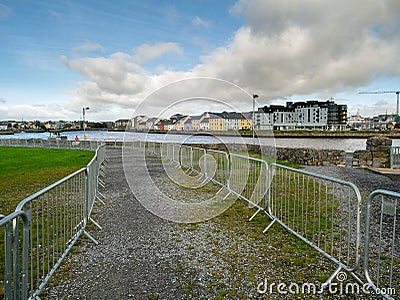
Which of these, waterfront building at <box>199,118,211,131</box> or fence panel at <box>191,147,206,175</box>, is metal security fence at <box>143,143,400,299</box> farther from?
waterfront building at <box>199,118,211,131</box>

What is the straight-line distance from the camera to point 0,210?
741cm

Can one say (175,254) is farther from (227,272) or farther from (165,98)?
(165,98)

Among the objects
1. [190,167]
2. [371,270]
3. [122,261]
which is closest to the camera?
[371,270]

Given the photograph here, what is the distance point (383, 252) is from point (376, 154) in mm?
13409

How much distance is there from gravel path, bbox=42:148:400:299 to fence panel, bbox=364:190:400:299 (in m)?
0.58

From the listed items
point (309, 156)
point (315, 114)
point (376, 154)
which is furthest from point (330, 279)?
point (315, 114)

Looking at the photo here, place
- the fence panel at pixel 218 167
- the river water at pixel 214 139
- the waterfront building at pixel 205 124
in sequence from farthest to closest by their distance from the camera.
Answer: the river water at pixel 214 139, the fence panel at pixel 218 167, the waterfront building at pixel 205 124

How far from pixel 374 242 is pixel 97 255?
4.66 m

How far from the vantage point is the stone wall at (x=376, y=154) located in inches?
637

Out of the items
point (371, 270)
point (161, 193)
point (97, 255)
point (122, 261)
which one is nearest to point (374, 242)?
point (371, 270)

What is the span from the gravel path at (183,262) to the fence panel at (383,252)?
58 centimetres

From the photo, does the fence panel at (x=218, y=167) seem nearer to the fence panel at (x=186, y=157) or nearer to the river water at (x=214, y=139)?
the river water at (x=214, y=139)

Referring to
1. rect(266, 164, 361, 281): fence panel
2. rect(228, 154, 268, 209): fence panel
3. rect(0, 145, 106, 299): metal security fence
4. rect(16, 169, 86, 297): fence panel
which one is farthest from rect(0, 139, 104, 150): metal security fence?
rect(266, 164, 361, 281): fence panel

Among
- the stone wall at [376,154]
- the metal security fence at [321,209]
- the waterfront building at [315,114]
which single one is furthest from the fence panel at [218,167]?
the waterfront building at [315,114]
